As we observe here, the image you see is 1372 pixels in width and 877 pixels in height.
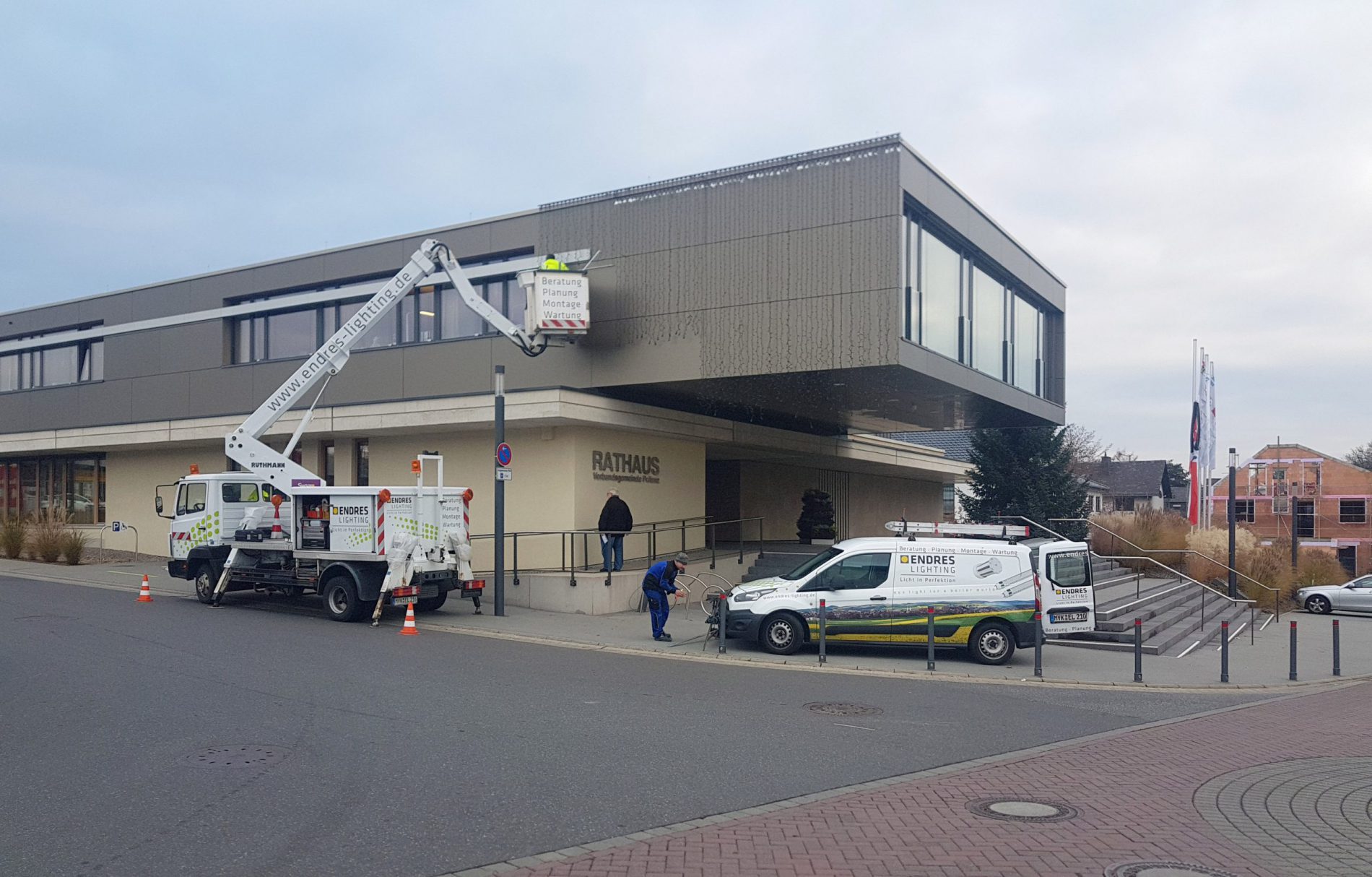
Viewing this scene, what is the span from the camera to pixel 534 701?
10.8 meters

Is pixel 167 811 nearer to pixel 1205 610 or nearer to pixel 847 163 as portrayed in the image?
pixel 847 163

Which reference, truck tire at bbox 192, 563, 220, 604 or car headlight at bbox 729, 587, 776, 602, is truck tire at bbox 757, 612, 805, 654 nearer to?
car headlight at bbox 729, 587, 776, 602

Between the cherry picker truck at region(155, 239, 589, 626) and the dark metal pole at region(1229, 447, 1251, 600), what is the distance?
606 inches

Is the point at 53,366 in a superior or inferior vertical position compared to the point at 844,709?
superior

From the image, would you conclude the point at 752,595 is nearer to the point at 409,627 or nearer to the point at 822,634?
the point at 822,634

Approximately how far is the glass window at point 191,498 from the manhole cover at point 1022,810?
57.5 ft

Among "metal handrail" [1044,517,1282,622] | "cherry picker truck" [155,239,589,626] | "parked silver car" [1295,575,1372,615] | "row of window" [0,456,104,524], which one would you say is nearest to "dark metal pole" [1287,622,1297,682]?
"metal handrail" [1044,517,1282,622]

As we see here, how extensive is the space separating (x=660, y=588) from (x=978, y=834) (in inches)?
392

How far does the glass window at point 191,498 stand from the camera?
20594 mm

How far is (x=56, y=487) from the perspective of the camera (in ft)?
111

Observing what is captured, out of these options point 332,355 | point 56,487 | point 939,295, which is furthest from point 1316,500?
point 56,487

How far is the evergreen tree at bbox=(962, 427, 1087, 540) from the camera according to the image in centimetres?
3097

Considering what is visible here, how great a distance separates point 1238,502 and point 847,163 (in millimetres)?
49811

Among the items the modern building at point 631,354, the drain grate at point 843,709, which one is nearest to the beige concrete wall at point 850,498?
the modern building at point 631,354
